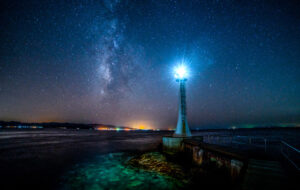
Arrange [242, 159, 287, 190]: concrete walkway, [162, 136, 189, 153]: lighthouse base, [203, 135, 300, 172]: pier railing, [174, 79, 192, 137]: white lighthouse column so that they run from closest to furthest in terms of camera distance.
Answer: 1. [242, 159, 287, 190]: concrete walkway
2. [203, 135, 300, 172]: pier railing
3. [162, 136, 189, 153]: lighthouse base
4. [174, 79, 192, 137]: white lighthouse column

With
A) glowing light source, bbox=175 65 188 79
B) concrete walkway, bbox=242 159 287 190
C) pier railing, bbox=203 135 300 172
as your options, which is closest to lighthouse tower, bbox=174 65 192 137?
glowing light source, bbox=175 65 188 79

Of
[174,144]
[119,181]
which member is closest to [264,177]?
[119,181]

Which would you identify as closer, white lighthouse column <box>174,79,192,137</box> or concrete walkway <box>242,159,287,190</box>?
concrete walkway <box>242,159,287,190</box>

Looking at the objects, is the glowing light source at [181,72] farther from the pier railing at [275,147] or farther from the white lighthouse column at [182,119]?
the pier railing at [275,147]

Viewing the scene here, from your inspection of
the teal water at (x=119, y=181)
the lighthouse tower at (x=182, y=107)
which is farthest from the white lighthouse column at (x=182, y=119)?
the teal water at (x=119, y=181)

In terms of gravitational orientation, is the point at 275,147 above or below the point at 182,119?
below

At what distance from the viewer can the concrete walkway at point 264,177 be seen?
403 centimetres

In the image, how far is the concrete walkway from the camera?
158 inches

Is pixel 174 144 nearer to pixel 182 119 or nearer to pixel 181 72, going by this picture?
pixel 182 119

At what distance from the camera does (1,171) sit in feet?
43.5

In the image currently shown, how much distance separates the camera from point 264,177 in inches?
175

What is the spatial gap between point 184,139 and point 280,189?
1334cm

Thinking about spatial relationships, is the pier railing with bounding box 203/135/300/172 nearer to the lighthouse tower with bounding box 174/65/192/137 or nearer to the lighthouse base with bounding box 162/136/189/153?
the lighthouse tower with bounding box 174/65/192/137

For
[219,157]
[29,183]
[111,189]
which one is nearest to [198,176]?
[219,157]
